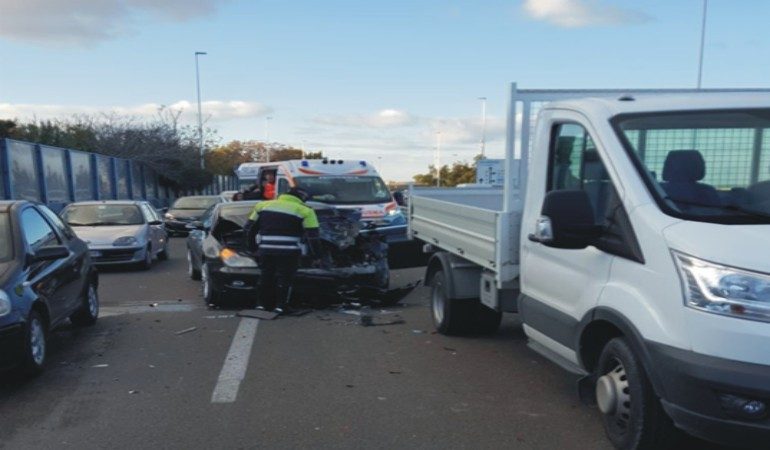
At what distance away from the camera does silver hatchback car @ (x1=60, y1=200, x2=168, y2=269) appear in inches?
533

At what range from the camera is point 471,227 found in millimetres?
6293

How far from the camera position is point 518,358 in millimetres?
6625

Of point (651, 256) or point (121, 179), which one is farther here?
point (121, 179)

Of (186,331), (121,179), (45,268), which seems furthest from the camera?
(121,179)

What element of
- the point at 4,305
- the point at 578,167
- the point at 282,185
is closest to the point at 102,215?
the point at 282,185

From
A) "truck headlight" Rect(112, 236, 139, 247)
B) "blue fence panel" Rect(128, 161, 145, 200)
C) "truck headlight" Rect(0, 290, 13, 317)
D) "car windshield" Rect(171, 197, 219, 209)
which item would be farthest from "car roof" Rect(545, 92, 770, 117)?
"blue fence panel" Rect(128, 161, 145, 200)

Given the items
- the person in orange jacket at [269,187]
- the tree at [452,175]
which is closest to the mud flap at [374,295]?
the person in orange jacket at [269,187]

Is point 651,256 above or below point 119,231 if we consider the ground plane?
above

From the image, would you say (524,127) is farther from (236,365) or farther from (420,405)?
(236,365)

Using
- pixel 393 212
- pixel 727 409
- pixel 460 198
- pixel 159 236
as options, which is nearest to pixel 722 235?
pixel 727 409

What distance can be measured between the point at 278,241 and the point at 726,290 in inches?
241

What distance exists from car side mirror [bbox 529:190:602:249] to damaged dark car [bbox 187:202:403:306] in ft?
17.4

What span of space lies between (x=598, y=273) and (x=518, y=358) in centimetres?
263

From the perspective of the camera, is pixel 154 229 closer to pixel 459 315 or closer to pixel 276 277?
pixel 276 277
